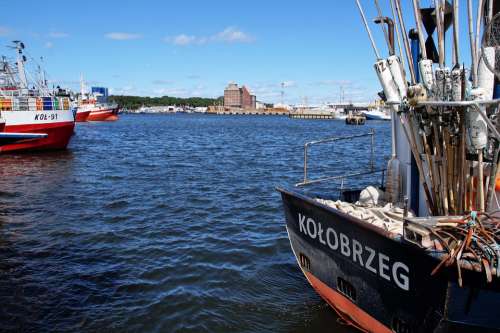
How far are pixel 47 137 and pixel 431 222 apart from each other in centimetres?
3034

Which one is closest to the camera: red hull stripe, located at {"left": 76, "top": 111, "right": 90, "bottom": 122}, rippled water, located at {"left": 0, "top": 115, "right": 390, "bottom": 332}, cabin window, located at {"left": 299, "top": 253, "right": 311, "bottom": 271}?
cabin window, located at {"left": 299, "top": 253, "right": 311, "bottom": 271}

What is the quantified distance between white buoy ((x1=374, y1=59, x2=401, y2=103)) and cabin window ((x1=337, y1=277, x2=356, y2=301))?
252 centimetres

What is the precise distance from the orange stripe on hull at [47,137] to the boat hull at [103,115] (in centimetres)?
6635

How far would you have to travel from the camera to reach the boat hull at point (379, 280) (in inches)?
183

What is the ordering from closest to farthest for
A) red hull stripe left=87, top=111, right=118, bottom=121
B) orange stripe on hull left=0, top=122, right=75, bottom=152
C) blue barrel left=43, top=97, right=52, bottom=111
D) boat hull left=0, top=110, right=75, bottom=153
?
boat hull left=0, top=110, right=75, bottom=153 → orange stripe on hull left=0, top=122, right=75, bottom=152 → blue barrel left=43, top=97, right=52, bottom=111 → red hull stripe left=87, top=111, right=118, bottom=121

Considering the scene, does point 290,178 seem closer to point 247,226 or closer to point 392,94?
point 247,226

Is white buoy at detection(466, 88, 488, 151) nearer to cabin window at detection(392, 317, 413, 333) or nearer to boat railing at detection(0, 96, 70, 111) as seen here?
cabin window at detection(392, 317, 413, 333)

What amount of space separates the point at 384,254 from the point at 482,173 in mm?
1430

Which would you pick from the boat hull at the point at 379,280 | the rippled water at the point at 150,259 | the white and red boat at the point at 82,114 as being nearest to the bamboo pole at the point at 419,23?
the boat hull at the point at 379,280

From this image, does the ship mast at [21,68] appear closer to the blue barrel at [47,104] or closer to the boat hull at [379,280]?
the blue barrel at [47,104]

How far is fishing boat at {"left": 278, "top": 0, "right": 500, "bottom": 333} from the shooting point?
461cm

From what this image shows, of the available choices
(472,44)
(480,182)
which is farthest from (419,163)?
(472,44)

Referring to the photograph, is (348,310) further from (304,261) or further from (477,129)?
(477,129)

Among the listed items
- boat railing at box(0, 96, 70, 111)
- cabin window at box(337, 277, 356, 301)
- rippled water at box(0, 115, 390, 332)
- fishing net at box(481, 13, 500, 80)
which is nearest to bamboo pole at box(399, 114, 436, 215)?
fishing net at box(481, 13, 500, 80)
